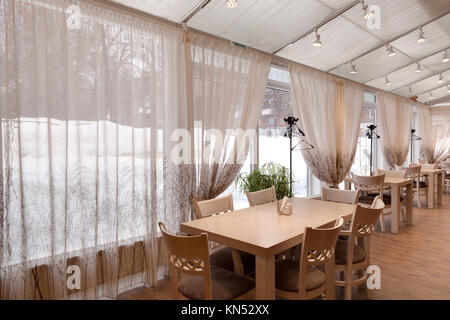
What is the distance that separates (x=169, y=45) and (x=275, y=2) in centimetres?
113

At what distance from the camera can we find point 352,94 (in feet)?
17.8

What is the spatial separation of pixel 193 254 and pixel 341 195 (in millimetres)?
2030

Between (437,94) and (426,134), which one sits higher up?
(437,94)

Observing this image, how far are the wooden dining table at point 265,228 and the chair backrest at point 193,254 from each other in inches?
10.1

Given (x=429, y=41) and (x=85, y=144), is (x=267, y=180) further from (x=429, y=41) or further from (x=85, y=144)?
(x=429, y=41)

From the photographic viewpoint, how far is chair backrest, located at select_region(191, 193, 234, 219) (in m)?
2.42

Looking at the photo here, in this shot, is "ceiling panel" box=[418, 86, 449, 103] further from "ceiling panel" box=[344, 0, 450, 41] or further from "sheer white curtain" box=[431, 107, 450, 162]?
"ceiling panel" box=[344, 0, 450, 41]

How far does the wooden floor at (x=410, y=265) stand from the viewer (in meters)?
2.60

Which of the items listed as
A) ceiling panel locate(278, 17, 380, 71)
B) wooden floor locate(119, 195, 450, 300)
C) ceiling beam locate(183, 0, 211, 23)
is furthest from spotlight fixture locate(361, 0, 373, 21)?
wooden floor locate(119, 195, 450, 300)

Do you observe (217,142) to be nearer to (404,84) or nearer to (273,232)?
(273,232)

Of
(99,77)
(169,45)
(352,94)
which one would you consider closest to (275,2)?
(169,45)

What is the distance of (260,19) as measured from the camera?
3.21m

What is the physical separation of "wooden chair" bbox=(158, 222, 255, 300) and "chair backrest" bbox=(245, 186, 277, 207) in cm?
101

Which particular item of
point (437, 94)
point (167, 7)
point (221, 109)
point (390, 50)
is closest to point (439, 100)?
point (437, 94)
